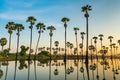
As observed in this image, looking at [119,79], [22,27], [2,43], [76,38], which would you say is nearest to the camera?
[119,79]

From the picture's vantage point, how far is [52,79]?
37.1 metres

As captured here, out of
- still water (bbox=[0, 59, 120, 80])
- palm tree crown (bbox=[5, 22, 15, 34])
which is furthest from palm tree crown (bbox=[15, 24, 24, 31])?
still water (bbox=[0, 59, 120, 80])

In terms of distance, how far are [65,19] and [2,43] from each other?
127 feet

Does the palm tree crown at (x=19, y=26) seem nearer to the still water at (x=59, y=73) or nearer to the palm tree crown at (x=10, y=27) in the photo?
the palm tree crown at (x=10, y=27)

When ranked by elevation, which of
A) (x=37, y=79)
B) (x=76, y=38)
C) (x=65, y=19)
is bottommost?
(x=37, y=79)

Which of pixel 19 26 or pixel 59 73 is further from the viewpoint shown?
pixel 19 26

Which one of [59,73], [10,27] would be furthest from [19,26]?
[59,73]

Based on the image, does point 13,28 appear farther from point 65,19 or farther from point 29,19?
point 65,19

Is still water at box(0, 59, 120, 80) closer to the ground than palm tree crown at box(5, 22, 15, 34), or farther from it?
closer to the ground

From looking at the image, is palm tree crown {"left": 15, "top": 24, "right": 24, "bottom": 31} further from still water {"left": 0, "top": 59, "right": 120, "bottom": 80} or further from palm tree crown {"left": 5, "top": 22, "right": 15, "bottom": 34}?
still water {"left": 0, "top": 59, "right": 120, "bottom": 80}

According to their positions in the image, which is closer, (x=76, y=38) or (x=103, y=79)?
(x=103, y=79)

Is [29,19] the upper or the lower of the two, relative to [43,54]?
upper

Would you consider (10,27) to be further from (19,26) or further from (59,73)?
(59,73)

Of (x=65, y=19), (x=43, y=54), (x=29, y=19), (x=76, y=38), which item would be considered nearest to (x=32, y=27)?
(x=29, y=19)
